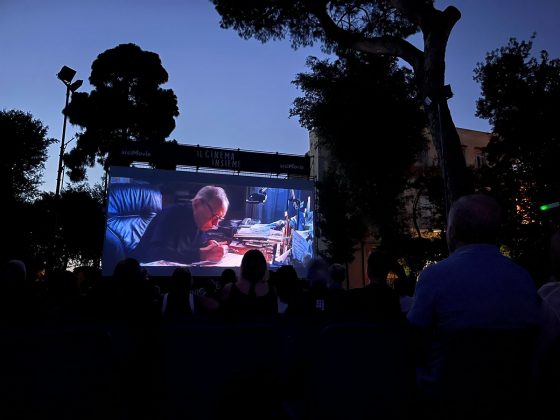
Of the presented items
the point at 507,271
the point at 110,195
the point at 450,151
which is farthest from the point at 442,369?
the point at 110,195

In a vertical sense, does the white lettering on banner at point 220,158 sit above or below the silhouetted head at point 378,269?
above

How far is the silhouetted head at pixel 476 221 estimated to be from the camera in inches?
79.1

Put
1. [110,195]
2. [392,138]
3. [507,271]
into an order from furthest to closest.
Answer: [392,138]
[110,195]
[507,271]

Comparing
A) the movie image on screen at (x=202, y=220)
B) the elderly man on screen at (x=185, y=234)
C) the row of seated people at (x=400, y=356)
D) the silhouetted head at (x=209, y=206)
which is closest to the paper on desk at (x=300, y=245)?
the movie image on screen at (x=202, y=220)

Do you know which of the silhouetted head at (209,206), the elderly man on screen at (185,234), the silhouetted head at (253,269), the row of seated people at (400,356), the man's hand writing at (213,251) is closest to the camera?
the row of seated people at (400,356)

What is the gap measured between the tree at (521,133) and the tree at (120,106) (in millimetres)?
17138

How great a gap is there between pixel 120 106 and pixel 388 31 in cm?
1630

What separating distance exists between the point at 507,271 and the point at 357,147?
20.9m

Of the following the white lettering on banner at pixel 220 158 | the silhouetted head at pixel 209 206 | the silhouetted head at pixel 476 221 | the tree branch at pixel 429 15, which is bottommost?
the silhouetted head at pixel 476 221

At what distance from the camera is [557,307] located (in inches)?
96.3

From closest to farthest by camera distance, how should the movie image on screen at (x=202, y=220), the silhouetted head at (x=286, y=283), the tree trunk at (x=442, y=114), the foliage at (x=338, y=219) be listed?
the silhouetted head at (x=286, y=283)
the tree trunk at (x=442, y=114)
the movie image on screen at (x=202, y=220)
the foliage at (x=338, y=219)

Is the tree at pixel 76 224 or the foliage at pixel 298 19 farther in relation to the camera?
the tree at pixel 76 224

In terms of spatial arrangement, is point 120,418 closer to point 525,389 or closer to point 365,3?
point 525,389

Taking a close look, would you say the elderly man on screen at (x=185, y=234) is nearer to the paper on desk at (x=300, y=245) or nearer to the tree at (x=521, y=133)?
the paper on desk at (x=300, y=245)
